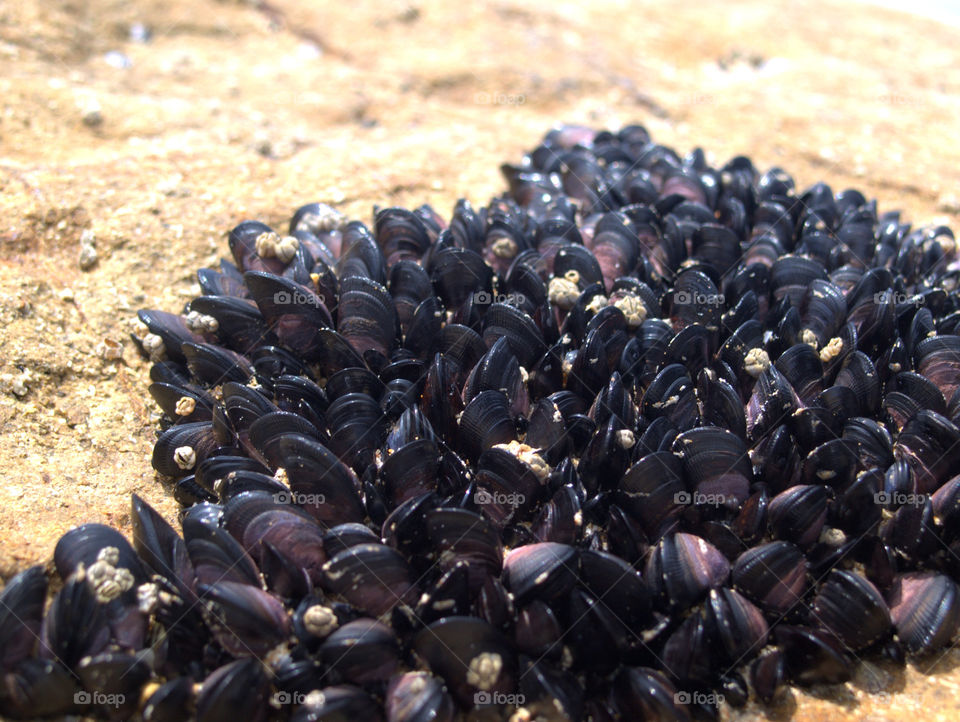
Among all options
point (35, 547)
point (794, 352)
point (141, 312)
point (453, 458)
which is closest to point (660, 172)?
point (794, 352)

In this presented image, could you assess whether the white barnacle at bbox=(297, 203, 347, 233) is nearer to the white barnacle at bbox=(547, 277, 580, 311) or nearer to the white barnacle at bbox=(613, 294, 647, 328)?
the white barnacle at bbox=(547, 277, 580, 311)

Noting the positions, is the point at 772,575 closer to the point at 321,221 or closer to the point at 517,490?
the point at 517,490

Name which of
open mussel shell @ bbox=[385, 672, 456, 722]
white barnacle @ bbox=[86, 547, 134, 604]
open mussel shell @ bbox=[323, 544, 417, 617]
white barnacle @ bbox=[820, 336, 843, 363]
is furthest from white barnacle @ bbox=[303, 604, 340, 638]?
white barnacle @ bbox=[820, 336, 843, 363]

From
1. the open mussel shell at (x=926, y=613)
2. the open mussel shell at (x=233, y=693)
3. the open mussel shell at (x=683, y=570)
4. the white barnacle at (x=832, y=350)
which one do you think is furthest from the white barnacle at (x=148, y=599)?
the white barnacle at (x=832, y=350)

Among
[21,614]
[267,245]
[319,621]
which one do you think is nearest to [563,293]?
[267,245]

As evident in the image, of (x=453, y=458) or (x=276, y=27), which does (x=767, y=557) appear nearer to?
(x=453, y=458)

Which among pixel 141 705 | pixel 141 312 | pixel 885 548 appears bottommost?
pixel 141 705

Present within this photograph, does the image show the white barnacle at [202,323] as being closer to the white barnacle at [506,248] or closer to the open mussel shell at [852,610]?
the white barnacle at [506,248]
